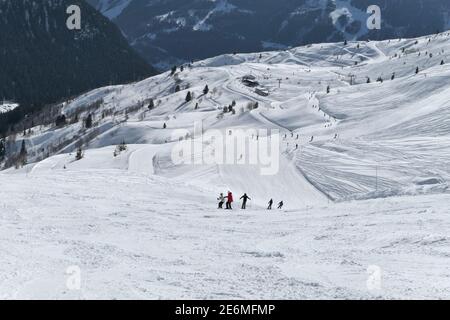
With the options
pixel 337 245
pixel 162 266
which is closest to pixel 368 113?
pixel 337 245

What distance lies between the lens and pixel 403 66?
510ft

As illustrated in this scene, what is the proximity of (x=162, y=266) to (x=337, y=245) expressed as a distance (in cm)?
699

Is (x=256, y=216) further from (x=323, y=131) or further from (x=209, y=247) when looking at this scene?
(x=323, y=131)

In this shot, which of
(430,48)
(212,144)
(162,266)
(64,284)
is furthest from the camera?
(430,48)

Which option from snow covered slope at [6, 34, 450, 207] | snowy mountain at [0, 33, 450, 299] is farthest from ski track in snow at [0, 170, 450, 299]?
snow covered slope at [6, 34, 450, 207]

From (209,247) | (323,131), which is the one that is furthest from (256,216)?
(323,131)

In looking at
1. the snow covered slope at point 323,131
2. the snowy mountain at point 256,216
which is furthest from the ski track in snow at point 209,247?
the snow covered slope at point 323,131

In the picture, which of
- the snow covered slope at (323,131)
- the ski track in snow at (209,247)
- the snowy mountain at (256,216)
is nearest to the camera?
the ski track in snow at (209,247)

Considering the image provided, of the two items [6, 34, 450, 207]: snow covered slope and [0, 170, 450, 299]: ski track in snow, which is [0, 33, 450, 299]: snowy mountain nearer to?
[0, 170, 450, 299]: ski track in snow

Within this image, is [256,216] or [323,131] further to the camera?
[323,131]

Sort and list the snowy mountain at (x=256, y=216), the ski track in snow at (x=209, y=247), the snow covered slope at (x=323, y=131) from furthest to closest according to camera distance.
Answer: the snow covered slope at (x=323, y=131) → the snowy mountain at (x=256, y=216) → the ski track in snow at (x=209, y=247)

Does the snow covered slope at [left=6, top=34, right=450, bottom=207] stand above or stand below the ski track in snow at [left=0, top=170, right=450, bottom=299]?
above

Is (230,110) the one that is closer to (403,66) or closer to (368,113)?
(368,113)

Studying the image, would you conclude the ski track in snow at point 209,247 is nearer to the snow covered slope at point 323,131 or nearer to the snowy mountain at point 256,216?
the snowy mountain at point 256,216
